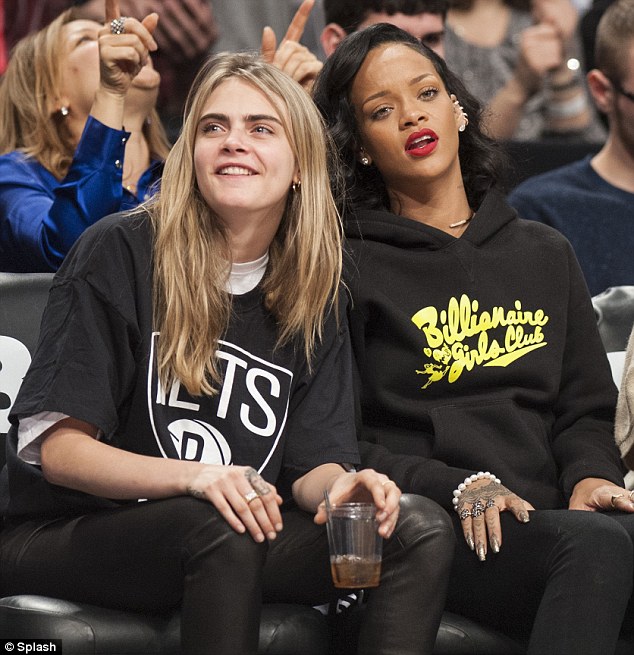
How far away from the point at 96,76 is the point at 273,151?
0.93 meters

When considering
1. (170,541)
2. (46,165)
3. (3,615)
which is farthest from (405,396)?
(46,165)

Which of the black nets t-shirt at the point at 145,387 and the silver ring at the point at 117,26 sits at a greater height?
the silver ring at the point at 117,26

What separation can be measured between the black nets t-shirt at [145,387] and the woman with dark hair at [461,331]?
0.17 m

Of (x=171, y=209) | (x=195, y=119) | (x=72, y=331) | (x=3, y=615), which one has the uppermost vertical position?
(x=195, y=119)

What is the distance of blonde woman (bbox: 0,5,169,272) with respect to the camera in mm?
2418

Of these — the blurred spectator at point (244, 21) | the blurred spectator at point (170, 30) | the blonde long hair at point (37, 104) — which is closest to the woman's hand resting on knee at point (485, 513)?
the blonde long hair at point (37, 104)

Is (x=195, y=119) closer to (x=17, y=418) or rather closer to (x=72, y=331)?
(x=72, y=331)

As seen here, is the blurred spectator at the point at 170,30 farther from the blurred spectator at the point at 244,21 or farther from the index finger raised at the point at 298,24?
the index finger raised at the point at 298,24

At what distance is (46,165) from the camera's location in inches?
106

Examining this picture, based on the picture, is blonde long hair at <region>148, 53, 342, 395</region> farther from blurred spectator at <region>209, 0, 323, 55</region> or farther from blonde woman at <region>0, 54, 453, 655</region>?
blurred spectator at <region>209, 0, 323, 55</region>

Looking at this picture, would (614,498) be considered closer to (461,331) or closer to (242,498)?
(461,331)

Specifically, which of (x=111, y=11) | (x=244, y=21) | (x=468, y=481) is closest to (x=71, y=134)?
(x=111, y=11)

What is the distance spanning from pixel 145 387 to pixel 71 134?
1.09m

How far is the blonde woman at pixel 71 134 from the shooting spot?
2418 mm
